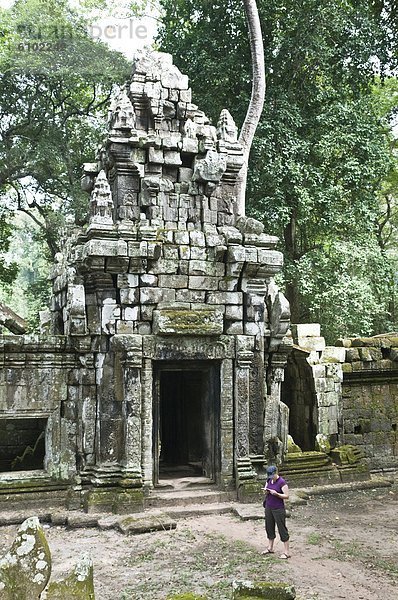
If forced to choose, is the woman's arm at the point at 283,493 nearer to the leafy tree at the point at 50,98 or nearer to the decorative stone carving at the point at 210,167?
the decorative stone carving at the point at 210,167

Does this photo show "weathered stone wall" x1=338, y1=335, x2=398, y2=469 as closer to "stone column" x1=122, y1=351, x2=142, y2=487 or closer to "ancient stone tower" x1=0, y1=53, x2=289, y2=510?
"ancient stone tower" x1=0, y1=53, x2=289, y2=510

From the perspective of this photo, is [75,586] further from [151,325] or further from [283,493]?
[151,325]

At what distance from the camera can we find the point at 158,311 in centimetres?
1005

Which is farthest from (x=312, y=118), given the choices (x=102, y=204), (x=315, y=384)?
(x=102, y=204)

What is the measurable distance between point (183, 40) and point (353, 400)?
10805 millimetres

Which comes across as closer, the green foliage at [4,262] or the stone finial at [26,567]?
the stone finial at [26,567]

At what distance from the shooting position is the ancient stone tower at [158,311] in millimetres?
9875

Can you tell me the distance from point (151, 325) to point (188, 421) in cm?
359

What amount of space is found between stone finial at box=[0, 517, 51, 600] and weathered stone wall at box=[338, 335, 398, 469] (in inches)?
405

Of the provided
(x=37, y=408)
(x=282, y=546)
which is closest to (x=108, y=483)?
(x=37, y=408)

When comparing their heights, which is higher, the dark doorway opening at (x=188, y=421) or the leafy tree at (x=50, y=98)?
the leafy tree at (x=50, y=98)

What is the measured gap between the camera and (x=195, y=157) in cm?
1089

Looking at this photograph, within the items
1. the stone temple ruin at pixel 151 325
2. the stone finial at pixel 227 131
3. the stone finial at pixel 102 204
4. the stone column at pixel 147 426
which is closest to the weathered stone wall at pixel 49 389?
the stone temple ruin at pixel 151 325

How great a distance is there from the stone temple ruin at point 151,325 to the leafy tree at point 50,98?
28.6ft
